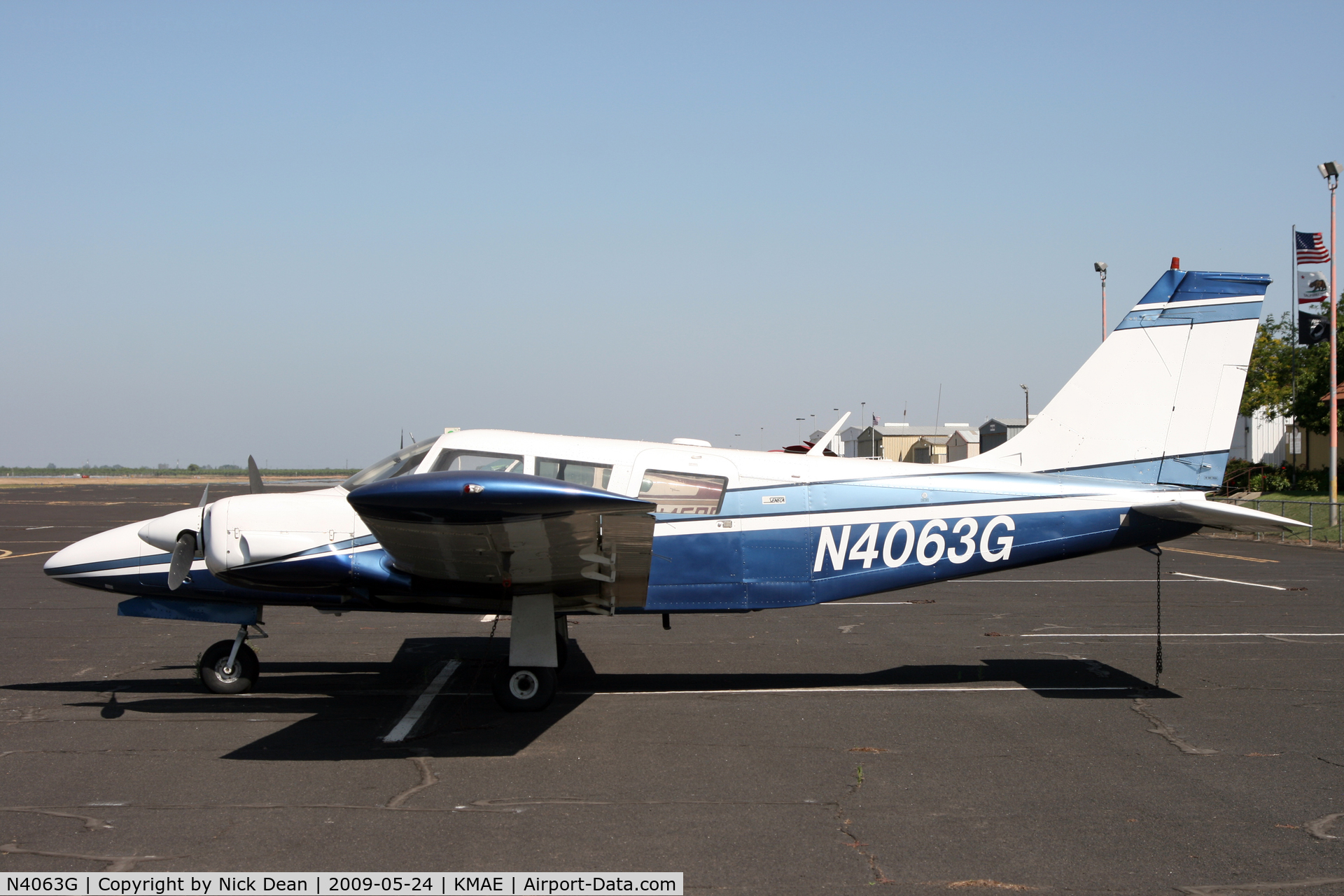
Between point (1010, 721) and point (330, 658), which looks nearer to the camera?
point (1010, 721)

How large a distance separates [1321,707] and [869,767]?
4.08 metres

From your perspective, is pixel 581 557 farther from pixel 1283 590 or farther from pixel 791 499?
pixel 1283 590

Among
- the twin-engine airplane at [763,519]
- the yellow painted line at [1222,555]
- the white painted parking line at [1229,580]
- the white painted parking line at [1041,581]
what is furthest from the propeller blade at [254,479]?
the yellow painted line at [1222,555]

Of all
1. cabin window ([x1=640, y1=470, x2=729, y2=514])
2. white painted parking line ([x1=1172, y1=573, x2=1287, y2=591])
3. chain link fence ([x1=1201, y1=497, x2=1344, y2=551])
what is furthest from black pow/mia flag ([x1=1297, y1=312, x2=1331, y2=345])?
cabin window ([x1=640, y1=470, x2=729, y2=514])

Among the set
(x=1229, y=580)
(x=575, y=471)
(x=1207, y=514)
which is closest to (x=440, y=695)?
(x=575, y=471)

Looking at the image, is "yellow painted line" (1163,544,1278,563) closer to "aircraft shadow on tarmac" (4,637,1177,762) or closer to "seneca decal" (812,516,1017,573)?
"aircraft shadow on tarmac" (4,637,1177,762)

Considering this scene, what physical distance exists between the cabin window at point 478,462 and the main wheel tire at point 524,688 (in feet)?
5.24

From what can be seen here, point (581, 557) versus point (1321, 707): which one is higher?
point (581, 557)

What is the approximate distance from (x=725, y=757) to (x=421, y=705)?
2841 millimetres

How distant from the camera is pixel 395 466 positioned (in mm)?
7812

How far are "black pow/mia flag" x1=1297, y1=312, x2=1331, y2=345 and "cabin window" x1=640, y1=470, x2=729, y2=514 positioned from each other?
23354mm

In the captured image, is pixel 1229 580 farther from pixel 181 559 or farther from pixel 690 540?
pixel 181 559

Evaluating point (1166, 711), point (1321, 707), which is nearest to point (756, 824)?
point (1166, 711)

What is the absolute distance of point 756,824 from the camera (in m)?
4.96
